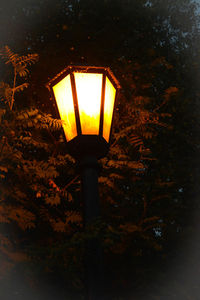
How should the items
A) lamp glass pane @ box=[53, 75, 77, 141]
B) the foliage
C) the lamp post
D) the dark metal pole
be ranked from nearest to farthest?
the dark metal pole < the lamp post < lamp glass pane @ box=[53, 75, 77, 141] < the foliage

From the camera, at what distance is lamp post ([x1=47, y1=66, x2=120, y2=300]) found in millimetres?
3785

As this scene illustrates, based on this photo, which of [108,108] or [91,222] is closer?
[91,222]

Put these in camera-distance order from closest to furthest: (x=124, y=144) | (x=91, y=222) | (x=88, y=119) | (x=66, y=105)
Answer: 1. (x=91, y=222)
2. (x=88, y=119)
3. (x=66, y=105)
4. (x=124, y=144)

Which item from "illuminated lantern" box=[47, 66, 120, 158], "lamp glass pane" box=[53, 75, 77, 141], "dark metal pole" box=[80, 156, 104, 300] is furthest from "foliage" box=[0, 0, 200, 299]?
"dark metal pole" box=[80, 156, 104, 300]

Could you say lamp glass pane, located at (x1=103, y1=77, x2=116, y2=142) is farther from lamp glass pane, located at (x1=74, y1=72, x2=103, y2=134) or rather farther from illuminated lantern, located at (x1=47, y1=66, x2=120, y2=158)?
lamp glass pane, located at (x1=74, y1=72, x2=103, y2=134)

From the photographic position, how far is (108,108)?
13.3 feet

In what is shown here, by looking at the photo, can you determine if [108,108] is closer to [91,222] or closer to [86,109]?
[86,109]

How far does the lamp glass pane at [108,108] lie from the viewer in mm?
3979

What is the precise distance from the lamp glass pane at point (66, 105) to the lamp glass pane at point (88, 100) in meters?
0.10

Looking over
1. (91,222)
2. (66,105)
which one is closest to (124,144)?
(66,105)

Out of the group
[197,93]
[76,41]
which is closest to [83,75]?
[76,41]

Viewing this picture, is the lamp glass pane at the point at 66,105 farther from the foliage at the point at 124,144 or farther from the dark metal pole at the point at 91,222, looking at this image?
the foliage at the point at 124,144

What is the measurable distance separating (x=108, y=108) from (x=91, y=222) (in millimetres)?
1300

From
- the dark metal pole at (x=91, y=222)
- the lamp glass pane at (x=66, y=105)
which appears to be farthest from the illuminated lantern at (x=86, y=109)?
the dark metal pole at (x=91, y=222)
